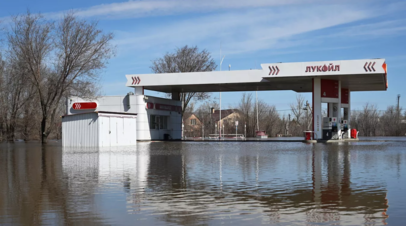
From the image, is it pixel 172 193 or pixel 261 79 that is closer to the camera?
pixel 172 193

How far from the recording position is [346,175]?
1238 cm

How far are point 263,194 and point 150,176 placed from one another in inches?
169

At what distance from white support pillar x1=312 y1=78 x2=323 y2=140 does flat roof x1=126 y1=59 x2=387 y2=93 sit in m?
0.72

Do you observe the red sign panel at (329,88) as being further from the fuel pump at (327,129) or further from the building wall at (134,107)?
the building wall at (134,107)

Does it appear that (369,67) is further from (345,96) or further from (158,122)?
(158,122)

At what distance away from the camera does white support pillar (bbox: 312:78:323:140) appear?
38812mm

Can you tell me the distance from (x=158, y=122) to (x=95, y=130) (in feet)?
45.5

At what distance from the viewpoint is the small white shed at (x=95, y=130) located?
114ft

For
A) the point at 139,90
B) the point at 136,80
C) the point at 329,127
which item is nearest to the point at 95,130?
the point at 136,80

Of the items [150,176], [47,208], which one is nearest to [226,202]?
[47,208]

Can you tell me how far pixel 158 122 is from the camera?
158 feet

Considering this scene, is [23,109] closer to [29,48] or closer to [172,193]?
[29,48]

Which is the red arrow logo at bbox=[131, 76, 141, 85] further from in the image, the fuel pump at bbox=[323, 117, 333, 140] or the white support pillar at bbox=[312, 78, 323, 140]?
the fuel pump at bbox=[323, 117, 333, 140]

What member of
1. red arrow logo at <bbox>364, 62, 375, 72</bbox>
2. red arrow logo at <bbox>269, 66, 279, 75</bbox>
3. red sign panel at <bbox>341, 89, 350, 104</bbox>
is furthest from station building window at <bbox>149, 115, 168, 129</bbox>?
red arrow logo at <bbox>364, 62, 375, 72</bbox>
